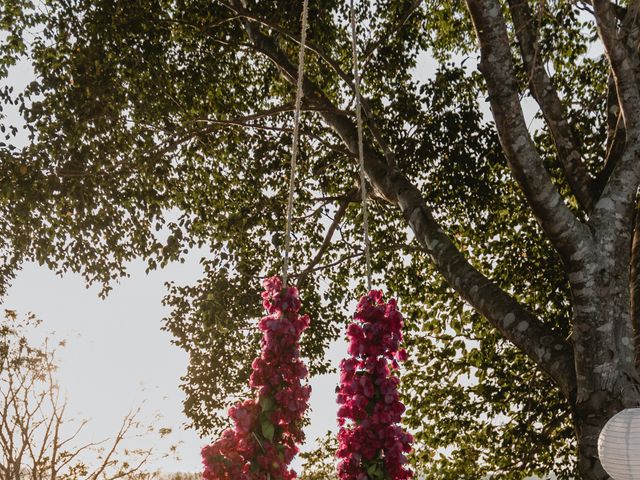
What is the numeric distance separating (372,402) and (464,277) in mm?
1814

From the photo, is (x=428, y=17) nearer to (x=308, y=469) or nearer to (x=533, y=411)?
(x=533, y=411)

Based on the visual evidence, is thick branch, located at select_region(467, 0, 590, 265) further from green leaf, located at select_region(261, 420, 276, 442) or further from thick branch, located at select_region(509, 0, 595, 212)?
green leaf, located at select_region(261, 420, 276, 442)

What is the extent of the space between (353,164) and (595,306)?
16.1 feet

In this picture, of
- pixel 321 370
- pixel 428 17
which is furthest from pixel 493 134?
pixel 321 370

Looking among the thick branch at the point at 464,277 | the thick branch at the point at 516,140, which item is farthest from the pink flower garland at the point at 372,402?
the thick branch at the point at 516,140

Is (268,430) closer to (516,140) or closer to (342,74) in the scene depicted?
(516,140)

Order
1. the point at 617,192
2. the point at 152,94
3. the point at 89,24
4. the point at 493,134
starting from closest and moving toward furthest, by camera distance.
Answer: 1. the point at 617,192
2. the point at 89,24
3. the point at 152,94
4. the point at 493,134

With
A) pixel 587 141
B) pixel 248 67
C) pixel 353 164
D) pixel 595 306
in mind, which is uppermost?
pixel 248 67

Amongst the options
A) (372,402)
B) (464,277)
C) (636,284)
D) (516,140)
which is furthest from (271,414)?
(636,284)

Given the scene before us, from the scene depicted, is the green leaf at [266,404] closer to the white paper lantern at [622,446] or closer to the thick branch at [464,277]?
the white paper lantern at [622,446]

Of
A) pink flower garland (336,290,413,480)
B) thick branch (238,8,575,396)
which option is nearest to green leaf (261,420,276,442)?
pink flower garland (336,290,413,480)

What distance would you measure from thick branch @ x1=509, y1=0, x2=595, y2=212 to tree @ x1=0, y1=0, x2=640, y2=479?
2 cm

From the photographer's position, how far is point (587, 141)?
766cm

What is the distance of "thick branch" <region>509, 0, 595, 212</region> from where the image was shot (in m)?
5.03
